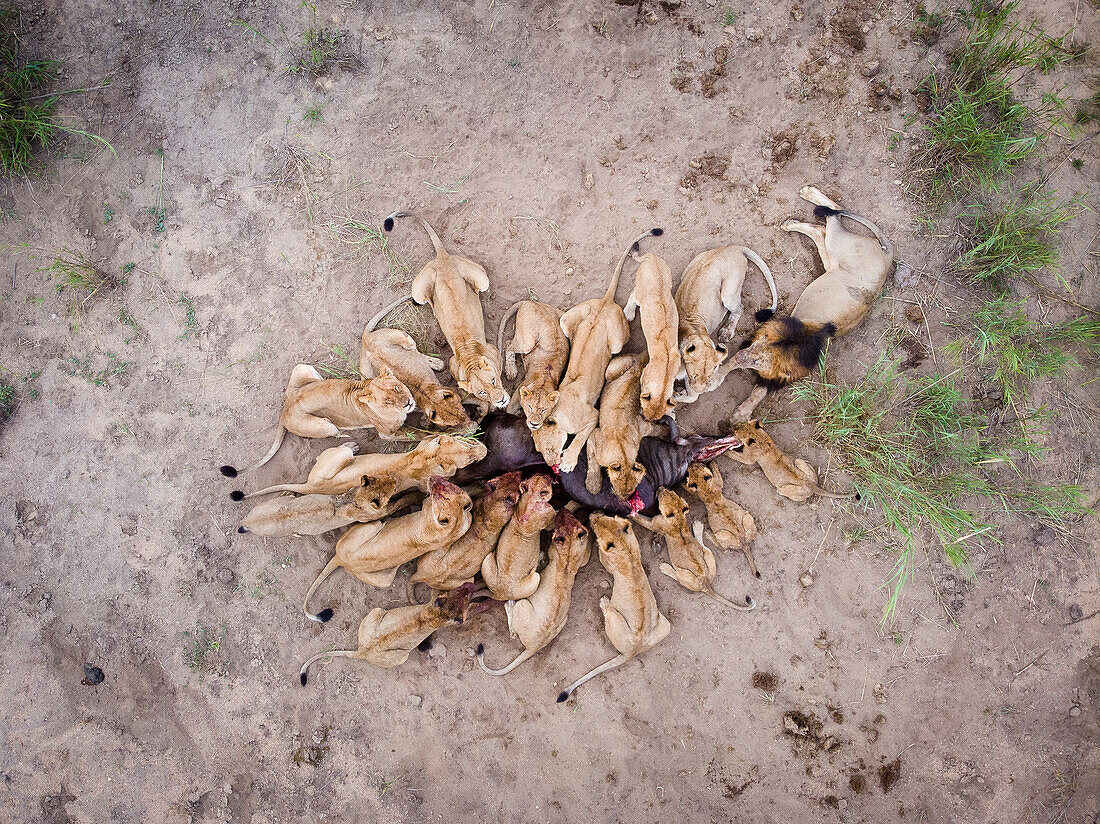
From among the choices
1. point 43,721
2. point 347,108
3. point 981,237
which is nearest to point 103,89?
point 347,108

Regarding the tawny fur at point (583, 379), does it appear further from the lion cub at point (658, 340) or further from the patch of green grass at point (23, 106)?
the patch of green grass at point (23, 106)

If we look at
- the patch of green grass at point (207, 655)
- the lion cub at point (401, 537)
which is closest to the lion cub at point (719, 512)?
the lion cub at point (401, 537)

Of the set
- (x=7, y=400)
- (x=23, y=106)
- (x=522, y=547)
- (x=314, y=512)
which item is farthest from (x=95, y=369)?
(x=522, y=547)

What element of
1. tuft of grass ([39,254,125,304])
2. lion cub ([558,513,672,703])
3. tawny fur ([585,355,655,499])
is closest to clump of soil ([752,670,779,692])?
lion cub ([558,513,672,703])

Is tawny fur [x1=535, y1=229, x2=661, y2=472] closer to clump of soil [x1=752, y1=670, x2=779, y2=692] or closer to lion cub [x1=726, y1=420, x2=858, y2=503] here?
lion cub [x1=726, y1=420, x2=858, y2=503]

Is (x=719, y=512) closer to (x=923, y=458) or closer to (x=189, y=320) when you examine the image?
(x=923, y=458)

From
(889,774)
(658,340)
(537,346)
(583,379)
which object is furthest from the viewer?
(889,774)
